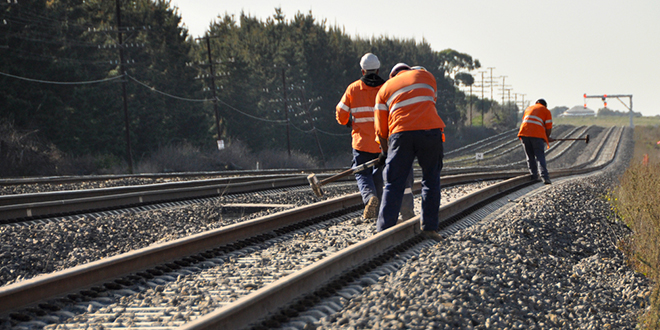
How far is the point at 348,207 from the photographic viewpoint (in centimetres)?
856

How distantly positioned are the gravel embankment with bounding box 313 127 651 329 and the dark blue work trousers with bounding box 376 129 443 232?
45 cm

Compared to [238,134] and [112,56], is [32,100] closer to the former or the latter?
[112,56]

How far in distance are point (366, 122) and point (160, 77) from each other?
123ft

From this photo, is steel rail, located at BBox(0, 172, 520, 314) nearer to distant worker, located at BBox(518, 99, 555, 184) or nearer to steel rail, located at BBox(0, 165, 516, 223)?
steel rail, located at BBox(0, 165, 516, 223)

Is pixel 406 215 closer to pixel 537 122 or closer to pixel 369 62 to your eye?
pixel 369 62

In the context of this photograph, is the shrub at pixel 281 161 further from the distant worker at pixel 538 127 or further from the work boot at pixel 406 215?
the work boot at pixel 406 215

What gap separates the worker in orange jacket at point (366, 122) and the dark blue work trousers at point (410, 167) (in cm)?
103

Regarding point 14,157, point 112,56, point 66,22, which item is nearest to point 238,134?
point 112,56

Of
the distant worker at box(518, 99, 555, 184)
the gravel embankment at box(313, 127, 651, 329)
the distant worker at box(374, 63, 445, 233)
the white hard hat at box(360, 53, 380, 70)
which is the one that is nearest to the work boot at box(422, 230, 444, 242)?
the distant worker at box(374, 63, 445, 233)

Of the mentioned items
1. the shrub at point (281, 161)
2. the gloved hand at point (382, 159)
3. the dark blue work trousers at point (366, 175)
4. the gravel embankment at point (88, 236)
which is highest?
the gloved hand at point (382, 159)

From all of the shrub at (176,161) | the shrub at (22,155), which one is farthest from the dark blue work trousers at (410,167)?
the shrub at (176,161)

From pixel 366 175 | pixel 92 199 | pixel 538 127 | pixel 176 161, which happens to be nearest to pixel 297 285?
pixel 366 175

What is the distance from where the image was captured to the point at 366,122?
7363 millimetres

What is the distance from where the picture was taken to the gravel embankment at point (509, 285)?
3.57 metres
